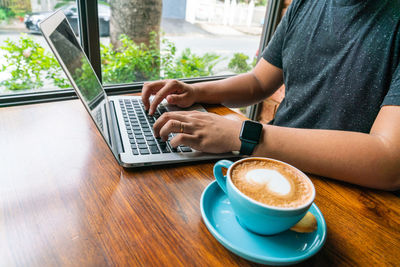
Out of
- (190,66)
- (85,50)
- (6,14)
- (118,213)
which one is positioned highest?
(6,14)

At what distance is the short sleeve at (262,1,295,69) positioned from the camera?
108 centimetres

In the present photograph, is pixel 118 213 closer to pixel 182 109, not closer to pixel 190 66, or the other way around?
pixel 182 109

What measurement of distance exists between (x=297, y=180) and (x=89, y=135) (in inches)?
22.5

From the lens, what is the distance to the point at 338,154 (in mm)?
649

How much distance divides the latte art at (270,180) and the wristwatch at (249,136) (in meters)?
0.20

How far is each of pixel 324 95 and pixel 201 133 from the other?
493 mm

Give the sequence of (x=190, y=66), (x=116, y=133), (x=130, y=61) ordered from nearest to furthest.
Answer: (x=116, y=133), (x=130, y=61), (x=190, y=66)

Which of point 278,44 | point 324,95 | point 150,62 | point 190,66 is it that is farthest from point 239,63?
point 324,95

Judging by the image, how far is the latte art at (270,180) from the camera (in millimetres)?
442

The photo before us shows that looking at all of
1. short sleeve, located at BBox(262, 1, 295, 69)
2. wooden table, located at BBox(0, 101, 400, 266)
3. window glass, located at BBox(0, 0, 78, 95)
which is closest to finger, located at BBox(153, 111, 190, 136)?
wooden table, located at BBox(0, 101, 400, 266)

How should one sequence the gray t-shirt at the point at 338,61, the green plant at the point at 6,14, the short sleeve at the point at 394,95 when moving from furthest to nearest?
the green plant at the point at 6,14 → the gray t-shirt at the point at 338,61 → the short sleeve at the point at 394,95

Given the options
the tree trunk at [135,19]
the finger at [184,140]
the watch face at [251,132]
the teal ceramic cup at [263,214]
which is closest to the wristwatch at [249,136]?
the watch face at [251,132]

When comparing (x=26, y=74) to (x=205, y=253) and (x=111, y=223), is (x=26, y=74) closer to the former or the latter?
(x=111, y=223)

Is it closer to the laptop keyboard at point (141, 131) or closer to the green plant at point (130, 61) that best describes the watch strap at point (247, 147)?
the laptop keyboard at point (141, 131)
